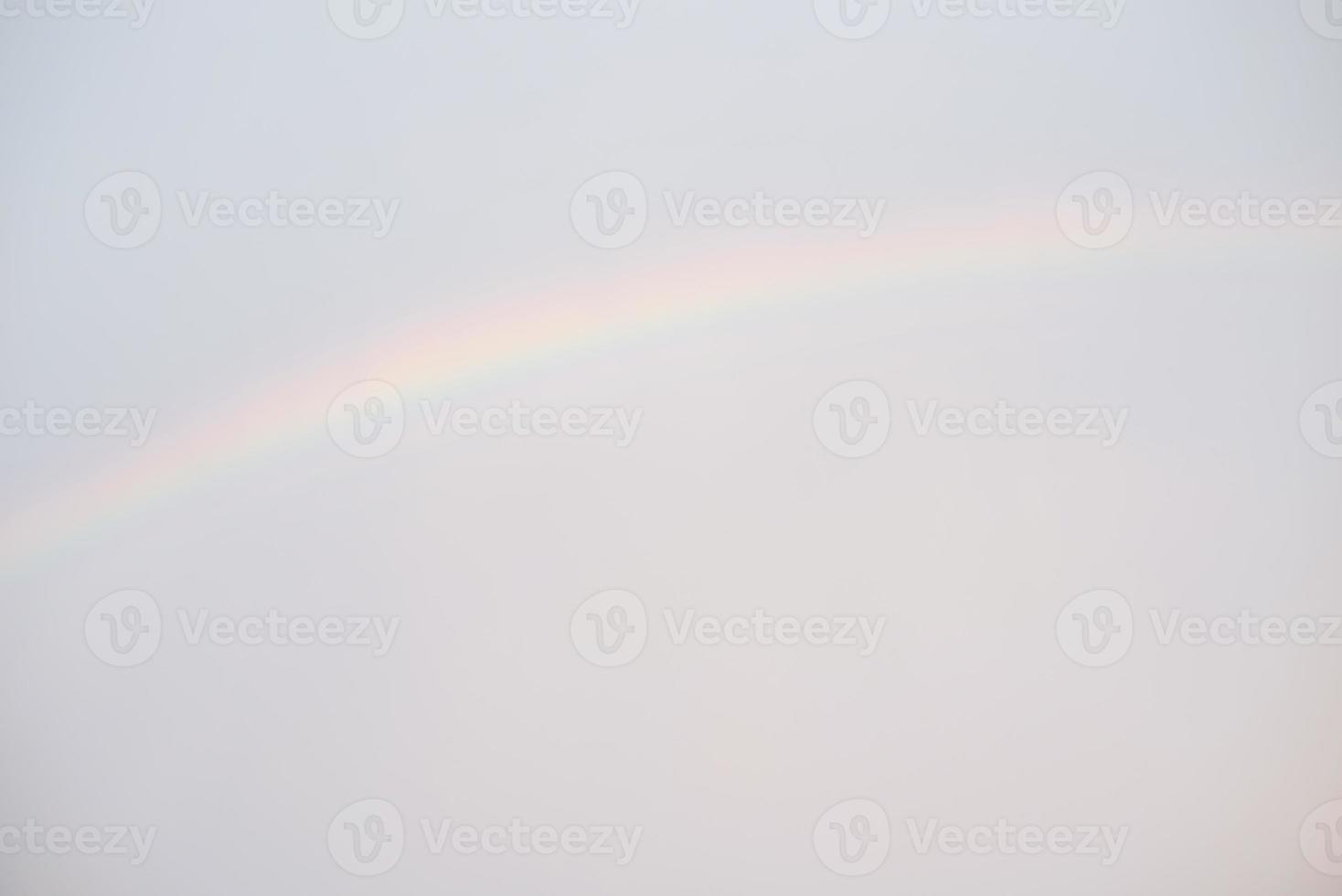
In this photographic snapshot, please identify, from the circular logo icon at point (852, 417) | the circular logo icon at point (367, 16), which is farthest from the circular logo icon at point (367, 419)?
the circular logo icon at point (852, 417)

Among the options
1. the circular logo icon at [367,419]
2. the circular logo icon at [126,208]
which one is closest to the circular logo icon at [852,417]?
the circular logo icon at [367,419]

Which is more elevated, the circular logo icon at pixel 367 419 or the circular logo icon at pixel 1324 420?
the circular logo icon at pixel 1324 420

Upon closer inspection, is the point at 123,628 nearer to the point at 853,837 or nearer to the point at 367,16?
the point at 367,16

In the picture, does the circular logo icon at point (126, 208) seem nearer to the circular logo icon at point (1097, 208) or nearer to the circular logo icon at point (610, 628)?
the circular logo icon at point (610, 628)

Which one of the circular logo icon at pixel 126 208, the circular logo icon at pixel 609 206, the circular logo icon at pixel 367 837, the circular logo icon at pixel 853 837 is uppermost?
the circular logo icon at pixel 609 206

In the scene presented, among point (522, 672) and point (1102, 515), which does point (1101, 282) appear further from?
point (522, 672)

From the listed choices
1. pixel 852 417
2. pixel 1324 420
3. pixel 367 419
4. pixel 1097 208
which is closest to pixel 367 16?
pixel 367 419
